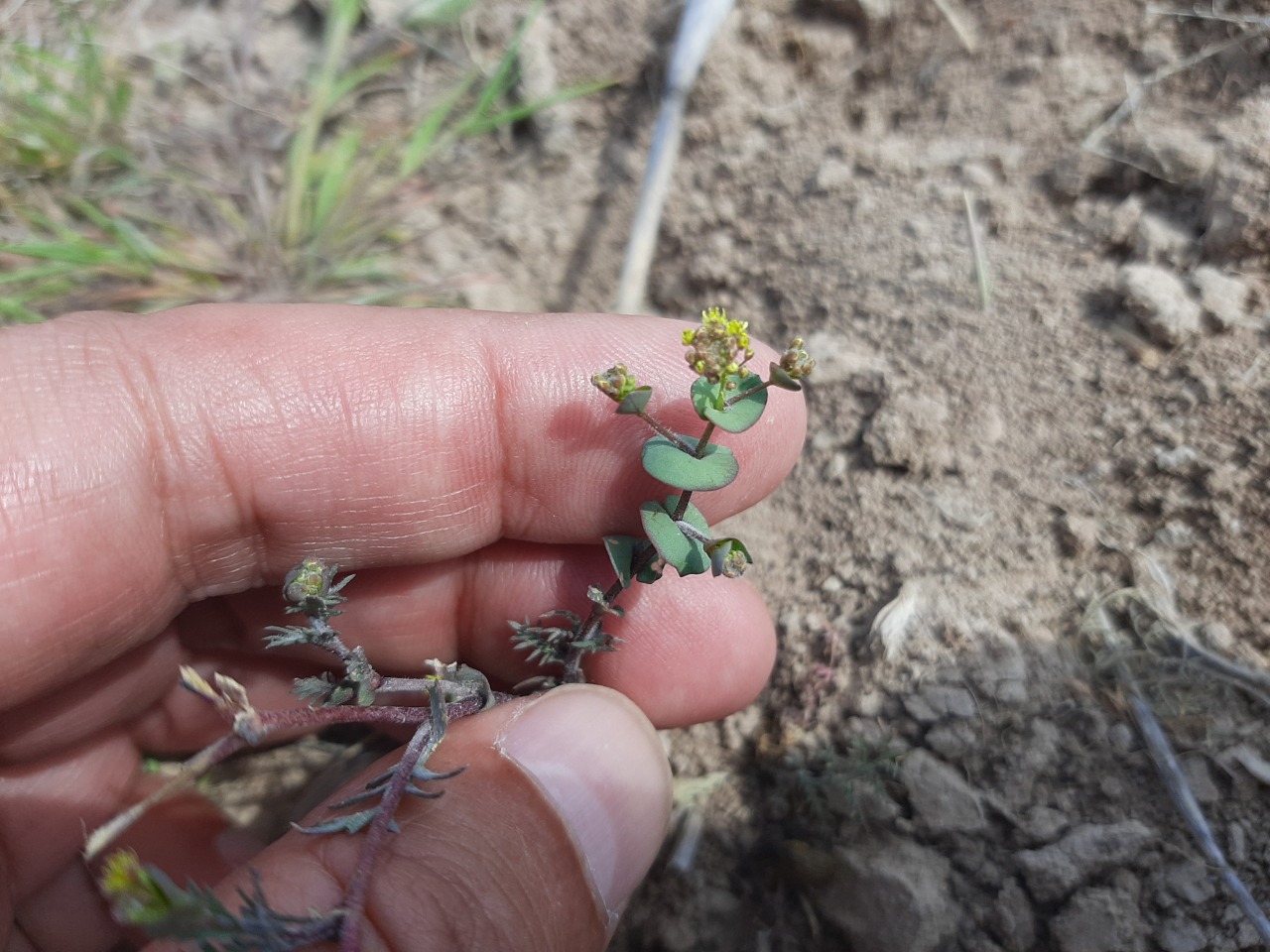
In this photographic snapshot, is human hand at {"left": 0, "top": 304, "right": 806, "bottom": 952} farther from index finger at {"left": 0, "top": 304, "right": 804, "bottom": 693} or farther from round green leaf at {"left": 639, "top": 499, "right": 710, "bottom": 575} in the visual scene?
round green leaf at {"left": 639, "top": 499, "right": 710, "bottom": 575}

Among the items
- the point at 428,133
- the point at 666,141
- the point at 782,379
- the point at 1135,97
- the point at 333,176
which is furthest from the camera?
the point at 428,133

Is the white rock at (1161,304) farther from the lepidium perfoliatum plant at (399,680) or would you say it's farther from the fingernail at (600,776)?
the fingernail at (600,776)

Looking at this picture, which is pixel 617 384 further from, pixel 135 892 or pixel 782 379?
pixel 135 892

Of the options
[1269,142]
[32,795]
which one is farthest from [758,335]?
[32,795]

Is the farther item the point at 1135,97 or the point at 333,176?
the point at 333,176

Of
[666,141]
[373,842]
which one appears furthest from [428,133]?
[373,842]

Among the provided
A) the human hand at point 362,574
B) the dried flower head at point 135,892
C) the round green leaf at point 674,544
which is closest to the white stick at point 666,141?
the human hand at point 362,574

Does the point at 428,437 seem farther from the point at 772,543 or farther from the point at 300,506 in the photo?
the point at 772,543
